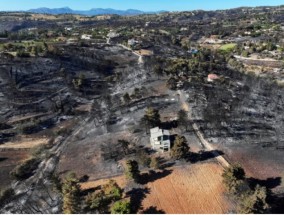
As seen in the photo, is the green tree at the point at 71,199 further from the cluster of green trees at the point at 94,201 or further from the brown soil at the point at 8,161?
the brown soil at the point at 8,161

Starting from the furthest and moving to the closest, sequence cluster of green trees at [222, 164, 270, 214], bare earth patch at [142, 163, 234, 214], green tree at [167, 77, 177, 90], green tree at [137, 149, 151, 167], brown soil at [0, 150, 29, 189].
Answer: green tree at [167, 77, 177, 90]
brown soil at [0, 150, 29, 189]
green tree at [137, 149, 151, 167]
bare earth patch at [142, 163, 234, 214]
cluster of green trees at [222, 164, 270, 214]

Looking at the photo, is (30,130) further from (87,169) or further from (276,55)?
(276,55)

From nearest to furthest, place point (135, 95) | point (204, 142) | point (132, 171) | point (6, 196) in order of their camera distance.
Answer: point (132, 171) < point (6, 196) < point (204, 142) < point (135, 95)

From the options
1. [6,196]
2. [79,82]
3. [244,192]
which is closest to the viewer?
[244,192]

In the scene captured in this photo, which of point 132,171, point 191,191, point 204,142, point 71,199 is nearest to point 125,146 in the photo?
point 132,171

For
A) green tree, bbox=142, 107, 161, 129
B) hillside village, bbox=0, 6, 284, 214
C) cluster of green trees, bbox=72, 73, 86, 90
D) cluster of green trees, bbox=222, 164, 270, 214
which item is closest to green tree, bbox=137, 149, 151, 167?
hillside village, bbox=0, 6, 284, 214

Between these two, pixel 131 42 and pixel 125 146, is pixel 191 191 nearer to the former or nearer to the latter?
pixel 125 146

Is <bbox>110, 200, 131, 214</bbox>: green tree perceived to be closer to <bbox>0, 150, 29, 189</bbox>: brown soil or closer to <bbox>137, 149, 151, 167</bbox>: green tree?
<bbox>137, 149, 151, 167</bbox>: green tree
